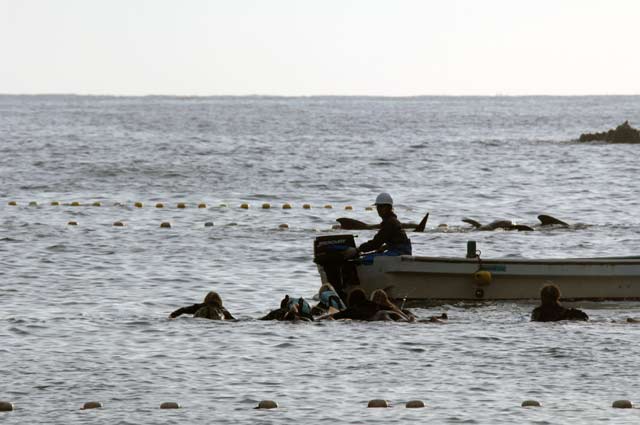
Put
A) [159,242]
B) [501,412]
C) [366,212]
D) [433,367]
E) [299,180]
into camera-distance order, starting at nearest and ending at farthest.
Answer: [501,412] < [433,367] < [159,242] < [366,212] < [299,180]

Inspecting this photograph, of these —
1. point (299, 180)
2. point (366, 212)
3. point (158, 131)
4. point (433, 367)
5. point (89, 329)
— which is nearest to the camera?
point (433, 367)

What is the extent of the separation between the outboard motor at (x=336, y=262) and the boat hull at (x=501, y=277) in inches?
7.2

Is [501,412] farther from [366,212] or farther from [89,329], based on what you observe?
[366,212]

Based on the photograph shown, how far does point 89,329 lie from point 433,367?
5.91 metres

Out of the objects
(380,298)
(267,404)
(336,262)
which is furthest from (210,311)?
(267,404)

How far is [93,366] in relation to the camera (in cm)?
1753

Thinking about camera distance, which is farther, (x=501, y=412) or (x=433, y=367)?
(x=433, y=367)

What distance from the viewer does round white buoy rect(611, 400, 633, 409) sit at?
14.8m

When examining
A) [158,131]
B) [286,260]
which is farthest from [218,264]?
[158,131]

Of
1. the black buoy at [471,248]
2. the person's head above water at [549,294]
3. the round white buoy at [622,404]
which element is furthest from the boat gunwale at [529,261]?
the round white buoy at [622,404]

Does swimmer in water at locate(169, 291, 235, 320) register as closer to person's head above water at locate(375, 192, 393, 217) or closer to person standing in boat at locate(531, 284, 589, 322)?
person's head above water at locate(375, 192, 393, 217)

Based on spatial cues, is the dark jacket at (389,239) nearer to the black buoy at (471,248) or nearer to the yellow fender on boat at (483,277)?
the black buoy at (471,248)

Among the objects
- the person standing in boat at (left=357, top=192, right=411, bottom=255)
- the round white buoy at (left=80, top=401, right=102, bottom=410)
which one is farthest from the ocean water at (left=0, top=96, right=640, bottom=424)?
the person standing in boat at (left=357, top=192, right=411, bottom=255)

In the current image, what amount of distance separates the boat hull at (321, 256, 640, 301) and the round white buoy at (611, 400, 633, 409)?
313 inches
